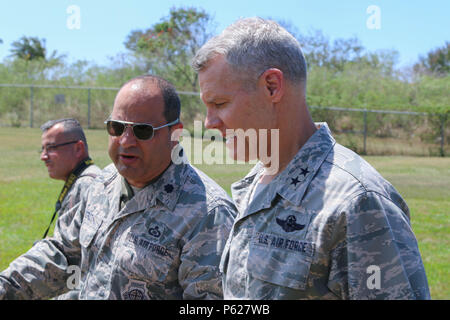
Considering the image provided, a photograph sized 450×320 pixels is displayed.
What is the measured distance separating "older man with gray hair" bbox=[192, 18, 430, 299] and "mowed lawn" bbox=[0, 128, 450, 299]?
175 inches

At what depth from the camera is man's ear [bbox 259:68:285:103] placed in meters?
1.66

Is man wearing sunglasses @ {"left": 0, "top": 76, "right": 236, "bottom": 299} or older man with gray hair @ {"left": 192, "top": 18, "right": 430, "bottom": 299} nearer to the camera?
older man with gray hair @ {"left": 192, "top": 18, "right": 430, "bottom": 299}

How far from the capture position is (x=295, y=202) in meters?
1.65

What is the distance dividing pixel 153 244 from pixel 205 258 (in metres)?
0.28

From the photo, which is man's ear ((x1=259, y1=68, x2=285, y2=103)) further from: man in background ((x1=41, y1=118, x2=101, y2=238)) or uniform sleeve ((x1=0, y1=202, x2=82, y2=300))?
man in background ((x1=41, y1=118, x2=101, y2=238))

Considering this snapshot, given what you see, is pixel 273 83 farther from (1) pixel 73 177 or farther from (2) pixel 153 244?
(1) pixel 73 177

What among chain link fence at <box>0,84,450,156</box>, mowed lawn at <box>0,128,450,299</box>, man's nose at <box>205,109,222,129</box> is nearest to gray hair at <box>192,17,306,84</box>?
man's nose at <box>205,109,222,129</box>

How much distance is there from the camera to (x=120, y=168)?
107 inches

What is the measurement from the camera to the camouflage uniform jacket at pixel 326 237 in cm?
147

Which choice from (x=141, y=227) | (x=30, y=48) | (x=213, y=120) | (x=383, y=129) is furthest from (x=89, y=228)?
(x=30, y=48)

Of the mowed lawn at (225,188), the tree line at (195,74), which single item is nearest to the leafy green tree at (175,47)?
the tree line at (195,74)

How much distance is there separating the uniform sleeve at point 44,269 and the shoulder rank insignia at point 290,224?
172cm
